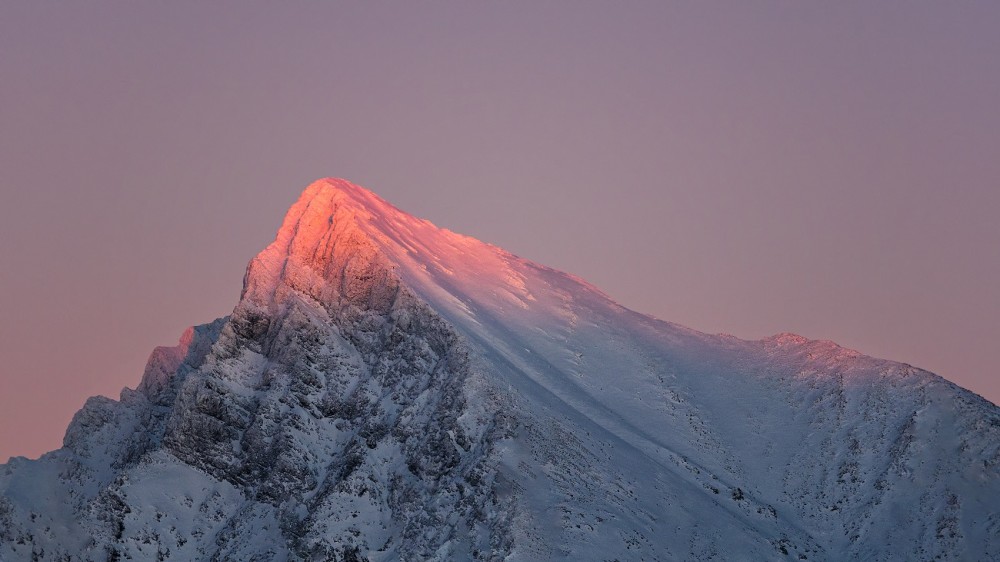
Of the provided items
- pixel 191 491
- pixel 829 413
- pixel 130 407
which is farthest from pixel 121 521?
pixel 829 413

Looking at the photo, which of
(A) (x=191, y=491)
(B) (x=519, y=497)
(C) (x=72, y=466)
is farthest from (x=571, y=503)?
(C) (x=72, y=466)

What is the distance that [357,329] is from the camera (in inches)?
Result: 6265

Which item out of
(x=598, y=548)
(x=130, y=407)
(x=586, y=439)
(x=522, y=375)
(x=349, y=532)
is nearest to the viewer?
(x=598, y=548)

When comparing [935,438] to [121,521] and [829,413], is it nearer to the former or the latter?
[829,413]

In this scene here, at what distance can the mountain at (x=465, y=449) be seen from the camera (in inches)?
5359

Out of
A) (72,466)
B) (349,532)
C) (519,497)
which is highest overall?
(519,497)

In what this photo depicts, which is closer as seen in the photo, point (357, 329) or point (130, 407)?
point (357, 329)

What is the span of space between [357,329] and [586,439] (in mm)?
30754

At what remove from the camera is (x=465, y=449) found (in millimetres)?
139750

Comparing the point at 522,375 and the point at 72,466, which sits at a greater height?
the point at 522,375

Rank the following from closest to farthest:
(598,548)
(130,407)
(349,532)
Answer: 1. (598,548)
2. (349,532)
3. (130,407)

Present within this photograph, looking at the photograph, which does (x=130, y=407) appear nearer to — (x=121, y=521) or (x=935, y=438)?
(x=121, y=521)

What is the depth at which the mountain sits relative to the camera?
5359 inches

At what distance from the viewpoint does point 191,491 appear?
14712 centimetres
